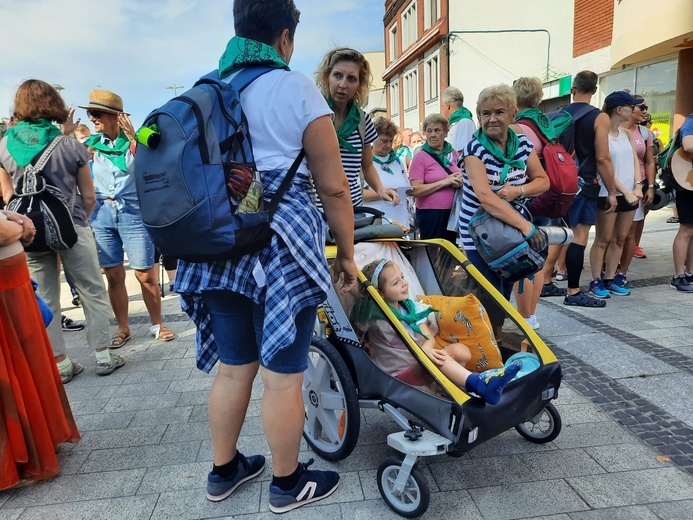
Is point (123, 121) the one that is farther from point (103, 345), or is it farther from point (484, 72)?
point (484, 72)

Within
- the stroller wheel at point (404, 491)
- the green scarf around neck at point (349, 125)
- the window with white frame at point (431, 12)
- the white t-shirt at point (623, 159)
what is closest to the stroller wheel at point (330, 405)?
the stroller wheel at point (404, 491)

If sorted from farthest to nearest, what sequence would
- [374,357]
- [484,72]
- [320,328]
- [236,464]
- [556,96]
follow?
[484,72] → [556,96] → [320,328] → [374,357] → [236,464]

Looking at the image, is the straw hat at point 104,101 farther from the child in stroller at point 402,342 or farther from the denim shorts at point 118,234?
the child in stroller at point 402,342

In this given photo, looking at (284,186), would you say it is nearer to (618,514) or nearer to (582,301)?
(618,514)

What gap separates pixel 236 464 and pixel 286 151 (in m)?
1.41

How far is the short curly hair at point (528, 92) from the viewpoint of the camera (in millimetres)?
3904

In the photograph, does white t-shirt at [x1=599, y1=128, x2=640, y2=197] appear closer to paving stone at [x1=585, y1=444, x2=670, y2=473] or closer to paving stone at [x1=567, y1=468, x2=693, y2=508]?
paving stone at [x1=585, y1=444, x2=670, y2=473]

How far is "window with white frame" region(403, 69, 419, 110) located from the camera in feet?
84.7

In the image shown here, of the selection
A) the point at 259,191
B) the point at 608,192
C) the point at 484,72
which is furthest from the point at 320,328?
the point at 484,72

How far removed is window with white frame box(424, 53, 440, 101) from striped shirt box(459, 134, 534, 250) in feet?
66.1

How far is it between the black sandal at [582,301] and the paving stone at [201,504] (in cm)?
369

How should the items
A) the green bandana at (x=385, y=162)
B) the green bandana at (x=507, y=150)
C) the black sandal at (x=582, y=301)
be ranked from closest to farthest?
1. the green bandana at (x=507, y=150)
2. the green bandana at (x=385, y=162)
3. the black sandal at (x=582, y=301)

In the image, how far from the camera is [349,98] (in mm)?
3174

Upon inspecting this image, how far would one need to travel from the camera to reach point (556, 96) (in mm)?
14930
